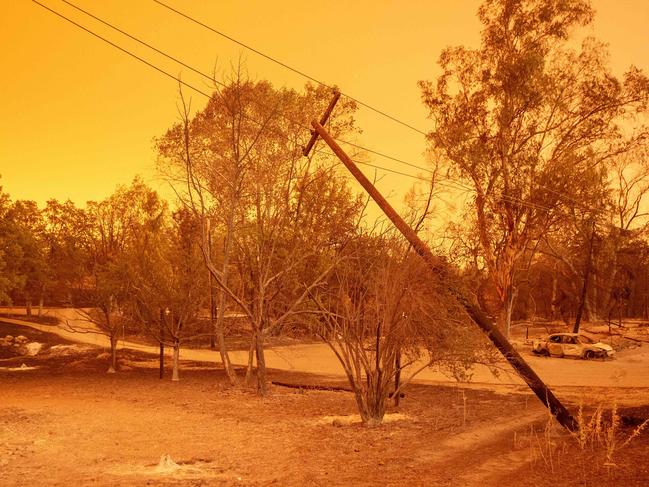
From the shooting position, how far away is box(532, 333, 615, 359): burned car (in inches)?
1188

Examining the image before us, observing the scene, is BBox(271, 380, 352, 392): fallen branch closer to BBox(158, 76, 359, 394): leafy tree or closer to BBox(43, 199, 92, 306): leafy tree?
BBox(158, 76, 359, 394): leafy tree

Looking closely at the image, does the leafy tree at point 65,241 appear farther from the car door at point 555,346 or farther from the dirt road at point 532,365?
the car door at point 555,346

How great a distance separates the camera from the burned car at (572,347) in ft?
99.0

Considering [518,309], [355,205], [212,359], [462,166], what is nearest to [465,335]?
[355,205]

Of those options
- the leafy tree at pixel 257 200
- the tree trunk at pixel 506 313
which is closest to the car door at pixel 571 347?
the tree trunk at pixel 506 313

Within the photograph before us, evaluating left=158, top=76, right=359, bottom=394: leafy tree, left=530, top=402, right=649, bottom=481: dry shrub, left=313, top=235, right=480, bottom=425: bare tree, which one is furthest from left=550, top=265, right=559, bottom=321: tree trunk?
left=530, top=402, right=649, bottom=481: dry shrub

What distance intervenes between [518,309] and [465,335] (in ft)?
190

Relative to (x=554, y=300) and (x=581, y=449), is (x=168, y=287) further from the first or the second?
(x=554, y=300)

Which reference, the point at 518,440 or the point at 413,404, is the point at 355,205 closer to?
the point at 413,404

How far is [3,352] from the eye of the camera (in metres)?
34.4

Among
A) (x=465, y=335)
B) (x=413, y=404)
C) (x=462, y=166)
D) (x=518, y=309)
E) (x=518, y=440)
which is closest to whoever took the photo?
(x=518, y=440)

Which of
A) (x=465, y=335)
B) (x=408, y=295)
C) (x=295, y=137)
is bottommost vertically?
(x=465, y=335)

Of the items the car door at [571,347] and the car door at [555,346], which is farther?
the car door at [555,346]

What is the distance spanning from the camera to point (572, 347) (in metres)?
30.9
